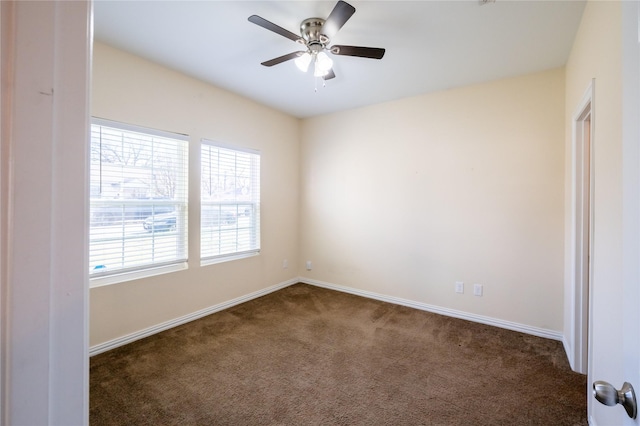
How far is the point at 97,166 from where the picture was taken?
7.98 feet

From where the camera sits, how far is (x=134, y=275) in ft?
8.91

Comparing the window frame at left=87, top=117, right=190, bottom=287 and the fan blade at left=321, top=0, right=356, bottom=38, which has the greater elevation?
the fan blade at left=321, top=0, right=356, bottom=38

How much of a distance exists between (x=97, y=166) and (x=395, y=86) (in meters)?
3.12

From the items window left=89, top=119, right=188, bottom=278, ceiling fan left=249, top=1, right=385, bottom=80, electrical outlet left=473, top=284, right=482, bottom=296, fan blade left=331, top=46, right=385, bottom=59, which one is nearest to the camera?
ceiling fan left=249, top=1, right=385, bottom=80

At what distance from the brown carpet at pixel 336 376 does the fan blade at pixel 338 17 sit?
2.51 m

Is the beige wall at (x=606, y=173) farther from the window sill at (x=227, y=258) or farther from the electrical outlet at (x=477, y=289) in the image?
the window sill at (x=227, y=258)

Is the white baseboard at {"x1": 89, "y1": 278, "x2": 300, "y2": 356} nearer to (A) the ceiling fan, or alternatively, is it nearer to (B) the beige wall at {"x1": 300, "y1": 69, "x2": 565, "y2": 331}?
(B) the beige wall at {"x1": 300, "y1": 69, "x2": 565, "y2": 331}

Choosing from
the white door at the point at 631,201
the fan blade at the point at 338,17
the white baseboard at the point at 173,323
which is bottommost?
A: the white baseboard at the point at 173,323


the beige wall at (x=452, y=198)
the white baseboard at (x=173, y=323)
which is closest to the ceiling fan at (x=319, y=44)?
the beige wall at (x=452, y=198)

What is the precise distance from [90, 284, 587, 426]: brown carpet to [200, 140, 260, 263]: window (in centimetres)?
90

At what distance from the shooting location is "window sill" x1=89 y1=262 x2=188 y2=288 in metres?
2.47

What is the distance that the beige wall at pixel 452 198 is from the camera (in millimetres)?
2814

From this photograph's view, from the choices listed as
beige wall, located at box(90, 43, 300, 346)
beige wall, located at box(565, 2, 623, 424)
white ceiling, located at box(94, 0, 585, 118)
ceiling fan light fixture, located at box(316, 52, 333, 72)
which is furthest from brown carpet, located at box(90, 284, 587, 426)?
white ceiling, located at box(94, 0, 585, 118)

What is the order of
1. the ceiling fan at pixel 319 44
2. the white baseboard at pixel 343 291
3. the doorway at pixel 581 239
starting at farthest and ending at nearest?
the white baseboard at pixel 343 291
the doorway at pixel 581 239
the ceiling fan at pixel 319 44
